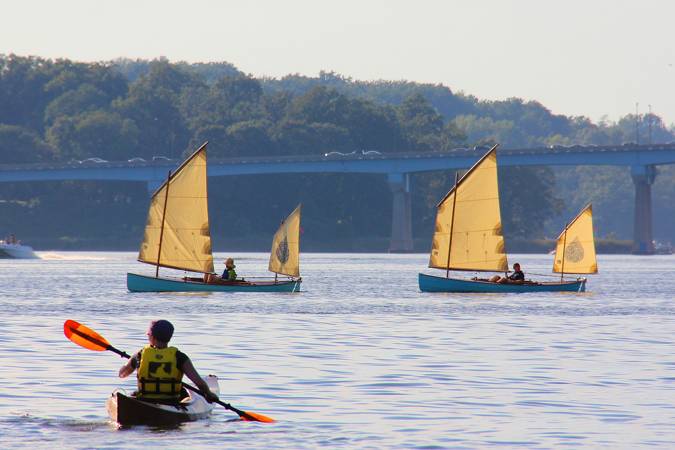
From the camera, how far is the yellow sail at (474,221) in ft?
263

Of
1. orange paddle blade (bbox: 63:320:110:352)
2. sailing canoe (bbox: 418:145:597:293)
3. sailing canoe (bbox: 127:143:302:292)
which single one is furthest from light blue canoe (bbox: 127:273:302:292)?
orange paddle blade (bbox: 63:320:110:352)

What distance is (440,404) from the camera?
33875mm

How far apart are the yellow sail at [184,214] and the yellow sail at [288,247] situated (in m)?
7.63

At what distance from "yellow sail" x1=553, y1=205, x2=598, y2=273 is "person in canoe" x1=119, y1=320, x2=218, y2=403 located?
64935 millimetres

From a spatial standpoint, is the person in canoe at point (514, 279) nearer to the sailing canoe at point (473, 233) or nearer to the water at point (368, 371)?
the sailing canoe at point (473, 233)

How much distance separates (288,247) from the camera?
83.2 m

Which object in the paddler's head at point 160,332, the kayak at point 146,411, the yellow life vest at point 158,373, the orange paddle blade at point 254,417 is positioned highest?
the paddler's head at point 160,332

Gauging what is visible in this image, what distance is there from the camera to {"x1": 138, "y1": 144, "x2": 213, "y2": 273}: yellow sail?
7531cm

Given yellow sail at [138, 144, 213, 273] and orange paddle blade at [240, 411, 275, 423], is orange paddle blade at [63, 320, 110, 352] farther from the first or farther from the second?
yellow sail at [138, 144, 213, 273]

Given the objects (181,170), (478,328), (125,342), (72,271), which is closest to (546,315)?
(478,328)

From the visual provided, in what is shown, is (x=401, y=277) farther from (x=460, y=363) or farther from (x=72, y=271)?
(x=460, y=363)

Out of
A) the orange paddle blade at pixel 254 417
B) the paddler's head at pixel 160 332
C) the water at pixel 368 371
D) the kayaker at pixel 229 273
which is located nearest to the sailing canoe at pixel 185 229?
the kayaker at pixel 229 273

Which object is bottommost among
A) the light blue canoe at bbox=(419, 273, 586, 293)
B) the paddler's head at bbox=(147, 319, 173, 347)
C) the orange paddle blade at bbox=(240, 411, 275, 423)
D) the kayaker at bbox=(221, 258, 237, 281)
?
the orange paddle blade at bbox=(240, 411, 275, 423)

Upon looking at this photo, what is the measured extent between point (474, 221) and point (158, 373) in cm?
5175
